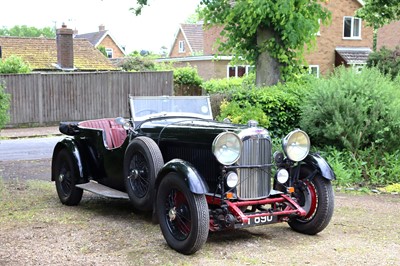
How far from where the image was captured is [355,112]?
36.2 ft

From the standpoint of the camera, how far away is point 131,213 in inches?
304

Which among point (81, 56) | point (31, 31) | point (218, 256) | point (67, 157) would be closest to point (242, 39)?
point (67, 157)

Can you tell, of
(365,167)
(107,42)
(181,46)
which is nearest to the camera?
(365,167)

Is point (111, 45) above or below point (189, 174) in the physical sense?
above

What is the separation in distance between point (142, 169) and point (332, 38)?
29215 millimetres

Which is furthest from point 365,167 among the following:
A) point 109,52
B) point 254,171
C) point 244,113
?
point 109,52

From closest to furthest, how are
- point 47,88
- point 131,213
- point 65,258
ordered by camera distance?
point 65,258, point 131,213, point 47,88

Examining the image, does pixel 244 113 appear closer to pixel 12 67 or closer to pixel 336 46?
pixel 12 67

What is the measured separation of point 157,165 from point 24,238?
1709mm

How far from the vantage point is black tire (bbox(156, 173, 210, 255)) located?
5.54 metres

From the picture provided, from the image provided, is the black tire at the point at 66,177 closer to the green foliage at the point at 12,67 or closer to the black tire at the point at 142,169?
the black tire at the point at 142,169

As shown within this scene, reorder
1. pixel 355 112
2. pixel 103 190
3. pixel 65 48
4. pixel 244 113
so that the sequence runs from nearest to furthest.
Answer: pixel 103 190 → pixel 355 112 → pixel 244 113 → pixel 65 48

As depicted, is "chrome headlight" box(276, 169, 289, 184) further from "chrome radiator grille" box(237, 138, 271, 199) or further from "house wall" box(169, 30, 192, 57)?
"house wall" box(169, 30, 192, 57)

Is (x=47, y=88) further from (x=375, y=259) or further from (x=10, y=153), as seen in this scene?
(x=375, y=259)
